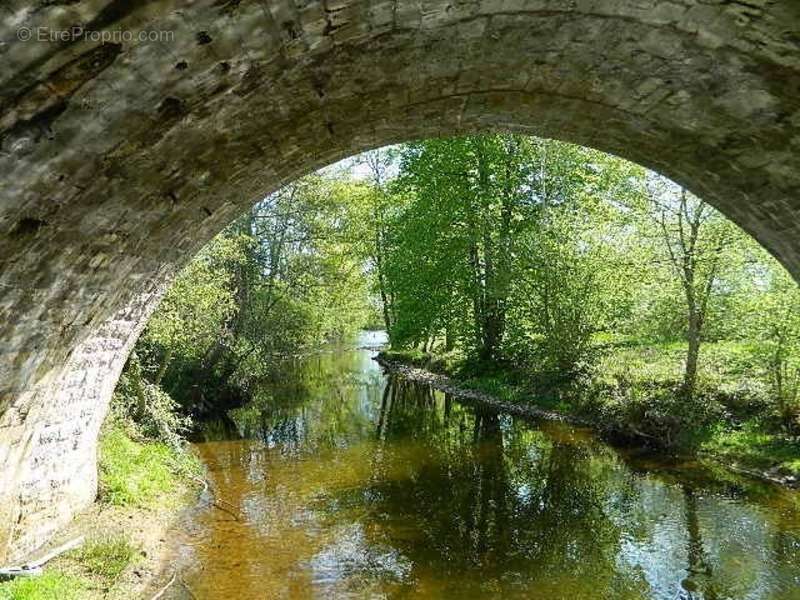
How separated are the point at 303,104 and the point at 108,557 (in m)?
6.49

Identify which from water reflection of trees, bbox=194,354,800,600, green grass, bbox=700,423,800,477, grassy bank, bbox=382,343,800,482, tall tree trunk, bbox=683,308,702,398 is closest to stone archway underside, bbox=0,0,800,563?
water reflection of trees, bbox=194,354,800,600

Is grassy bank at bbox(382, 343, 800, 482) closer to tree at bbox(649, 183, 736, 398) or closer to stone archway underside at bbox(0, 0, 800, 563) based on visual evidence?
tree at bbox(649, 183, 736, 398)

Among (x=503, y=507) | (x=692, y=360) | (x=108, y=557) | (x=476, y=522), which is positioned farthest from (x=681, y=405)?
(x=108, y=557)

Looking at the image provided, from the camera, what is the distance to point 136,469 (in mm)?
10477

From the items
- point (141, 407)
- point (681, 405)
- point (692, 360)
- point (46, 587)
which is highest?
point (692, 360)

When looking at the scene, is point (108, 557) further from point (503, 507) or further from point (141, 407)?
point (503, 507)

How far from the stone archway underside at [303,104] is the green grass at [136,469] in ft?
16.3

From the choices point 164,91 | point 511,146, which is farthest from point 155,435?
point 511,146

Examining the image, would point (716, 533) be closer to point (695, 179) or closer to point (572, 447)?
point (572, 447)

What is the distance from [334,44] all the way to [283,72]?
0.99 feet

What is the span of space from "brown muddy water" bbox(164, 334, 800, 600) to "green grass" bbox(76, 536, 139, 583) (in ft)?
2.32

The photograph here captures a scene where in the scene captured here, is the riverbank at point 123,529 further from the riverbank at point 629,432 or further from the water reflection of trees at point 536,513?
the riverbank at point 629,432

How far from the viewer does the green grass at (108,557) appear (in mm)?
7285

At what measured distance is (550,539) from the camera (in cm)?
907
